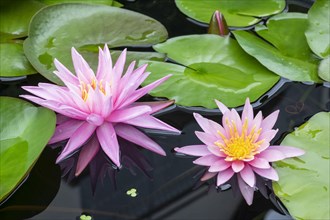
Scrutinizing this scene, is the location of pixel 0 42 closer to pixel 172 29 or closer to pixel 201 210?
pixel 172 29

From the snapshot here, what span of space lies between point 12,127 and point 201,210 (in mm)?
563

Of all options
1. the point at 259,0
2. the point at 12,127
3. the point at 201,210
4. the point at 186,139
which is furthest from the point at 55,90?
the point at 259,0

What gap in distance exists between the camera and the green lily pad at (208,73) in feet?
5.13

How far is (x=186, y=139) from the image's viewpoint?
4.92 feet

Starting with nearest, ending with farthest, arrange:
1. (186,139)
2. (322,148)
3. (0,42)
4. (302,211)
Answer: (302,211), (322,148), (186,139), (0,42)

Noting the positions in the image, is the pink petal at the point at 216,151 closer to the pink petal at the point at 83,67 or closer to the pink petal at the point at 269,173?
the pink petal at the point at 269,173

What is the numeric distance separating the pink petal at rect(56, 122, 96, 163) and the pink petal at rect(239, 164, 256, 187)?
439 mm

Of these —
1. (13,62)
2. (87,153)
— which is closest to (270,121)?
(87,153)

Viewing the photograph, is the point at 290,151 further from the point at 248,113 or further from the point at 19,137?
the point at 19,137

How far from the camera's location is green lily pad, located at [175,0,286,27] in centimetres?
189

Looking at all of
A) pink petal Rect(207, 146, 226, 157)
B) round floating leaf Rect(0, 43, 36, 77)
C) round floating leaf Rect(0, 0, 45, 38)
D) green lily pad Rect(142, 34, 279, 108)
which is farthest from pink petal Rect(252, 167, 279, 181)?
round floating leaf Rect(0, 0, 45, 38)

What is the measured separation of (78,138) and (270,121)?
0.53 meters

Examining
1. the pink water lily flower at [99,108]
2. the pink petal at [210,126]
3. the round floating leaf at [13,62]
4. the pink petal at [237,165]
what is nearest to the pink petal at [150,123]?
the pink water lily flower at [99,108]

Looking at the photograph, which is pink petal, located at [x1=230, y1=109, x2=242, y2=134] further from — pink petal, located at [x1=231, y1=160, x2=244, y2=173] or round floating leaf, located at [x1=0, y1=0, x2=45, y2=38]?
round floating leaf, located at [x1=0, y1=0, x2=45, y2=38]
